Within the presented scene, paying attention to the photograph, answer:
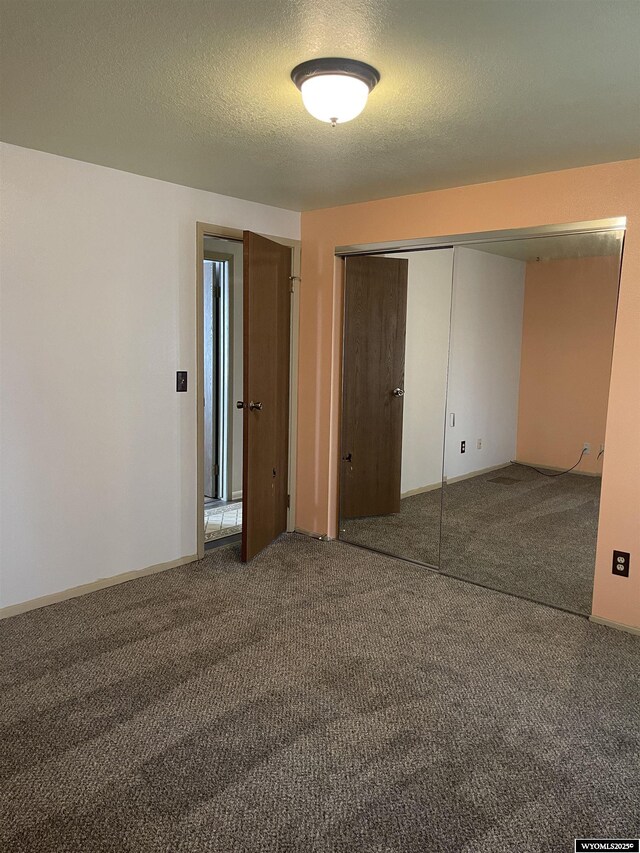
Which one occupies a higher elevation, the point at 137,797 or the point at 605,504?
the point at 605,504

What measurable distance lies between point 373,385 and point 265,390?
755mm

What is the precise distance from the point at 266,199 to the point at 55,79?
196 centimetres

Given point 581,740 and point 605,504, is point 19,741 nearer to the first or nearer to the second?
point 581,740

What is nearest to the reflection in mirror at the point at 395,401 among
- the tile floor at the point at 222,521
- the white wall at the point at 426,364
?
the white wall at the point at 426,364

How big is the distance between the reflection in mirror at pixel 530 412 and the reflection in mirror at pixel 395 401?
0.41 feet

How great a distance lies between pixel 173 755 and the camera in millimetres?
2137

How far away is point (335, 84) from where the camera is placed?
2.01 metres

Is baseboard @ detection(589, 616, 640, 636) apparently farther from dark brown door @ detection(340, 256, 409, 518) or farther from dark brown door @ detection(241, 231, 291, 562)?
dark brown door @ detection(241, 231, 291, 562)

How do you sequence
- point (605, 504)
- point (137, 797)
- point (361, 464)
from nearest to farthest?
point (137, 797) → point (605, 504) → point (361, 464)

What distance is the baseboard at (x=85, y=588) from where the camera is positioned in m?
3.18

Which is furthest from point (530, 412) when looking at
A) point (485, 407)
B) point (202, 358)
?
point (202, 358)

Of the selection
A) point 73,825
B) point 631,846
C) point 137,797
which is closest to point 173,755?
point 137,797

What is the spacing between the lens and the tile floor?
15.1 feet

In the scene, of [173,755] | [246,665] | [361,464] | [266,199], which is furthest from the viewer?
[361,464]
